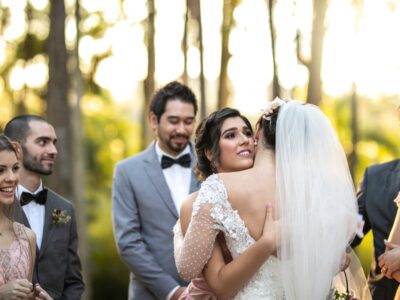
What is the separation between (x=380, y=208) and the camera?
5734 mm

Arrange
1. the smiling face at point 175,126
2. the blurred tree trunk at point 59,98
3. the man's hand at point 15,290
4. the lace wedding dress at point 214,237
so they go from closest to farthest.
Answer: the lace wedding dress at point 214,237, the man's hand at point 15,290, the smiling face at point 175,126, the blurred tree trunk at point 59,98

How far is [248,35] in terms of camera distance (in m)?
15.6

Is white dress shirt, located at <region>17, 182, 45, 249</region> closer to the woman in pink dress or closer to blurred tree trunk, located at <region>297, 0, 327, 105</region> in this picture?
the woman in pink dress

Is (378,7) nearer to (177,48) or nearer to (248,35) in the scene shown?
(248,35)

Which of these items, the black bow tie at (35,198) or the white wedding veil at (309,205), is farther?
the black bow tie at (35,198)

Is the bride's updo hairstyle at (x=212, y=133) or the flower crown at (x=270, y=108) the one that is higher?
the flower crown at (x=270, y=108)

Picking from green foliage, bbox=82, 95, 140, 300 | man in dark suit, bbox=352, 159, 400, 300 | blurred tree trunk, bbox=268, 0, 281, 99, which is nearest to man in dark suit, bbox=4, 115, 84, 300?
man in dark suit, bbox=352, 159, 400, 300

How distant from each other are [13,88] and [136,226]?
65.5ft

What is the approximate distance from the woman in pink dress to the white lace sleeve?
37.6 inches

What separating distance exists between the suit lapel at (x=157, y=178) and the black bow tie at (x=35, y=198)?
36.0 inches

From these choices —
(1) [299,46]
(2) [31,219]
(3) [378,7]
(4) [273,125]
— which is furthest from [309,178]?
(3) [378,7]

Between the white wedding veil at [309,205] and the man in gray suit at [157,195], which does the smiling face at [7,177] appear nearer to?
the man in gray suit at [157,195]

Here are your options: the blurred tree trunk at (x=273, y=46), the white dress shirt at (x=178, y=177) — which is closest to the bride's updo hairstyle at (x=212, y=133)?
the white dress shirt at (x=178, y=177)

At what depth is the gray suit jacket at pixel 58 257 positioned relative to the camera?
17.8 feet
